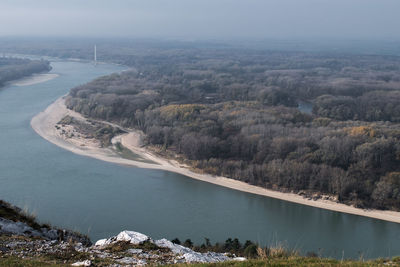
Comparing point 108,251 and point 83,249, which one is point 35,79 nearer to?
point 83,249

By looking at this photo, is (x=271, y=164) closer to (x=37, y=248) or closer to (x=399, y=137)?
(x=399, y=137)

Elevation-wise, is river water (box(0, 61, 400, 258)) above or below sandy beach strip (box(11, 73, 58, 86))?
below

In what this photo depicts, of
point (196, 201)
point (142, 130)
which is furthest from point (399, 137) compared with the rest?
point (142, 130)

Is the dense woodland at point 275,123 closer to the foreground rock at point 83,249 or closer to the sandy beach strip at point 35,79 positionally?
the sandy beach strip at point 35,79

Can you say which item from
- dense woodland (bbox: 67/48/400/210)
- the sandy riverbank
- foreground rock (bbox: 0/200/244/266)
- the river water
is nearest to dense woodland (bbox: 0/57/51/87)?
dense woodland (bbox: 67/48/400/210)

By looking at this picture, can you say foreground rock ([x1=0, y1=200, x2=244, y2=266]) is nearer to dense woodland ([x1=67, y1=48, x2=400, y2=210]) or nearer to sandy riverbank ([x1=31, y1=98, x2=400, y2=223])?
sandy riverbank ([x1=31, y1=98, x2=400, y2=223])

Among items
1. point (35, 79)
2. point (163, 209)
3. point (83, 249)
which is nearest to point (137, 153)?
point (163, 209)
